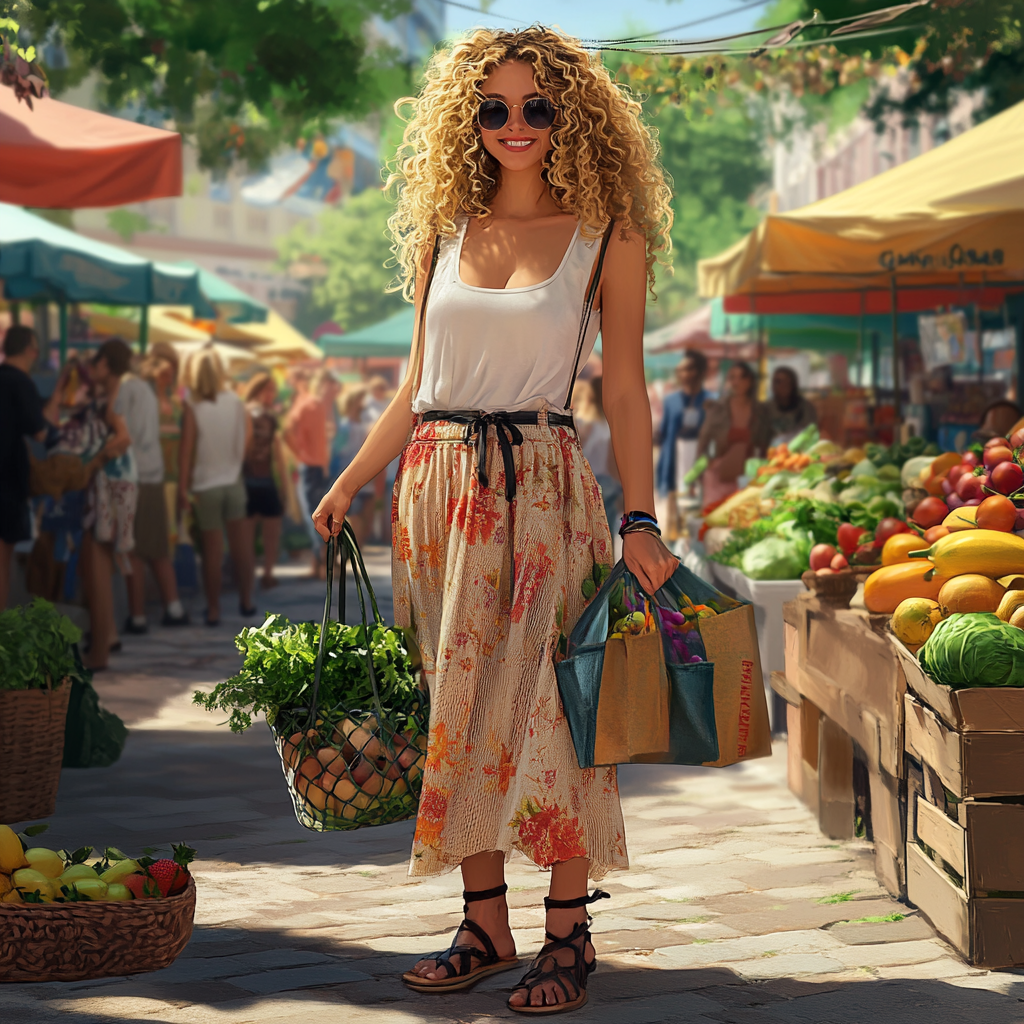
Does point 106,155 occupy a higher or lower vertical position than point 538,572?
higher

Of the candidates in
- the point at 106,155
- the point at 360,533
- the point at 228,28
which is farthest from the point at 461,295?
the point at 360,533

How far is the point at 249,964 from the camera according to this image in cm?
366

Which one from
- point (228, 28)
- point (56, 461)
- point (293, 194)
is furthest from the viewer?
point (293, 194)

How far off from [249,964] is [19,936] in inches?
22.7

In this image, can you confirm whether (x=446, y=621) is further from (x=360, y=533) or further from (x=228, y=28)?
(x=360, y=533)

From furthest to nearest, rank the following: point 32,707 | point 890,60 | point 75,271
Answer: point 75,271
point 890,60
point 32,707

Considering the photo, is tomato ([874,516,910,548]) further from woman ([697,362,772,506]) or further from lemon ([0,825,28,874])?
woman ([697,362,772,506])

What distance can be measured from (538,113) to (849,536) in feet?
9.29

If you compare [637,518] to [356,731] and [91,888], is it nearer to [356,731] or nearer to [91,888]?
[356,731]

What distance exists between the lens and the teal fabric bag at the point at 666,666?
10.7 feet

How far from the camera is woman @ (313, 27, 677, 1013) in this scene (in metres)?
3.37

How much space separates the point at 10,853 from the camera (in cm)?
360

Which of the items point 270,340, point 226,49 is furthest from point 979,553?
point 270,340

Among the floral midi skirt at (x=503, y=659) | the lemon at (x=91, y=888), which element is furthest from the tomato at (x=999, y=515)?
the lemon at (x=91, y=888)
